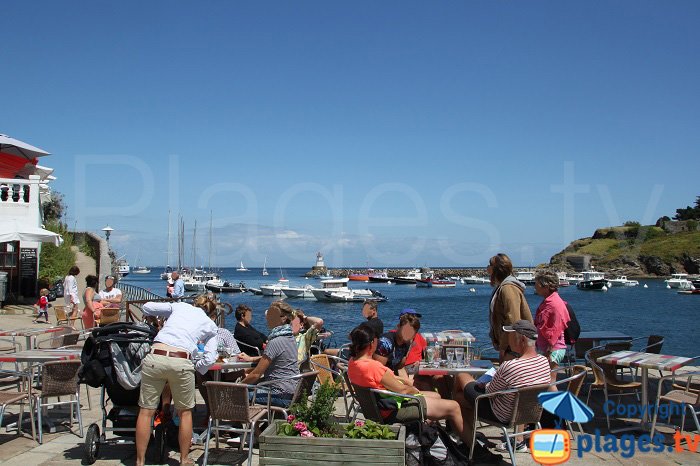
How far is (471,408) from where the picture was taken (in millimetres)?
5066

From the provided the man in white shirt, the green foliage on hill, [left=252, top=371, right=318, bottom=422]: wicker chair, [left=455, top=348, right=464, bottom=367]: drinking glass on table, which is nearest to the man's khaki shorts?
the man in white shirt

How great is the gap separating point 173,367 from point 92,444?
3.40ft

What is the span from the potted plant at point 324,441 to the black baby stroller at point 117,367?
156 centimetres

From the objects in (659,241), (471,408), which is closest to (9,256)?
(471,408)

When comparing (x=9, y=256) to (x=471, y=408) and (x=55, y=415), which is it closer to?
(x=55, y=415)

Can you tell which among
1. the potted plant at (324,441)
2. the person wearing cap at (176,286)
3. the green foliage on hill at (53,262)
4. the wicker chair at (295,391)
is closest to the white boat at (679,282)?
the green foliage on hill at (53,262)

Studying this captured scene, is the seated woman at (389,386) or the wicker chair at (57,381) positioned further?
the wicker chair at (57,381)

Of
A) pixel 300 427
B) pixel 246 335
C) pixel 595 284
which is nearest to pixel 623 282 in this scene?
pixel 595 284

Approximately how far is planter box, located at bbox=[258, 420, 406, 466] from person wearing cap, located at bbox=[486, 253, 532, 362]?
2.23m

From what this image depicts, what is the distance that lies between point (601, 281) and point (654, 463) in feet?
317

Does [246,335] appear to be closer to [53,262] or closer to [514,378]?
[514,378]

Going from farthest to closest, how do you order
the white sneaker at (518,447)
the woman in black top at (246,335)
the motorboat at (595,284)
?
the motorboat at (595,284) → the woman in black top at (246,335) → the white sneaker at (518,447)

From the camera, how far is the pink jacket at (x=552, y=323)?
6.51 metres

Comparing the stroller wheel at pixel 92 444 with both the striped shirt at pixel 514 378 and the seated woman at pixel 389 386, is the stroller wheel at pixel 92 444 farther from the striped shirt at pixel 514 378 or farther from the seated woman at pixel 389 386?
the striped shirt at pixel 514 378
